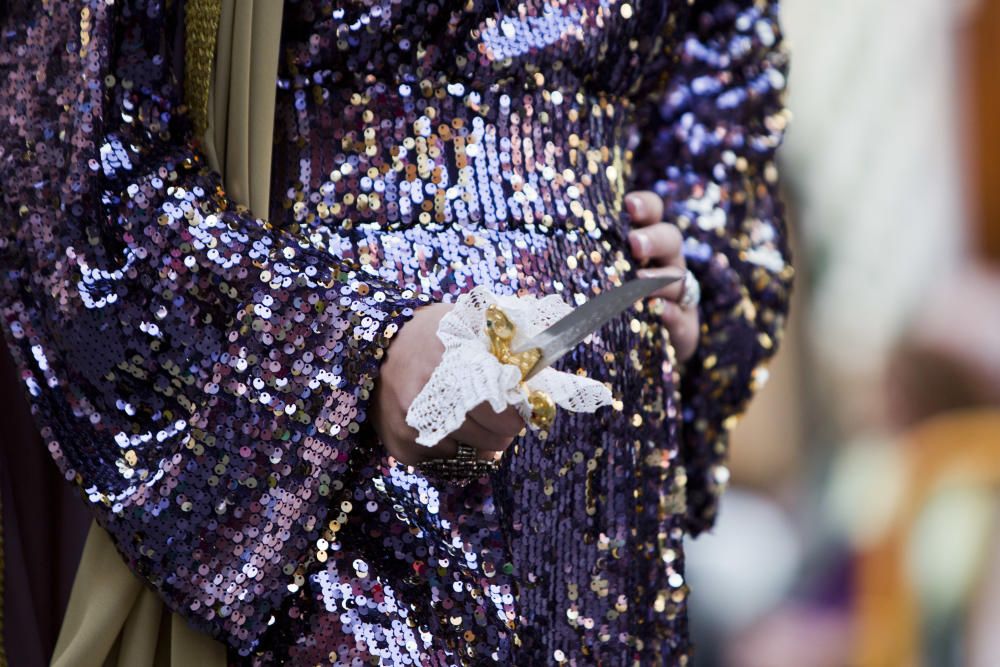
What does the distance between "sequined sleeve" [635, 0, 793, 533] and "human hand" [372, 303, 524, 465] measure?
402 millimetres

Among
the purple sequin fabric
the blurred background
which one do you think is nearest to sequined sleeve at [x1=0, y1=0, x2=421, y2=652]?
the purple sequin fabric

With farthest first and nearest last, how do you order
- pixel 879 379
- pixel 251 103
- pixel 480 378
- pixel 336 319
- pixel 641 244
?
pixel 879 379 → pixel 641 244 → pixel 251 103 → pixel 336 319 → pixel 480 378

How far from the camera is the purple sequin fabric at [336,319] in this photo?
74 centimetres

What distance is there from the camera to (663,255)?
3.21ft

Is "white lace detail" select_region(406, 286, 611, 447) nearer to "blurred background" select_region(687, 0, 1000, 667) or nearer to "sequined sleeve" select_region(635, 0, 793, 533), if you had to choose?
"sequined sleeve" select_region(635, 0, 793, 533)

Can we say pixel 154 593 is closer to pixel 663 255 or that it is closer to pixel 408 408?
pixel 408 408

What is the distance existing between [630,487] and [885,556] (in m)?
1.39

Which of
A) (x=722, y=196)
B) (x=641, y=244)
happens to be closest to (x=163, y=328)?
(x=641, y=244)

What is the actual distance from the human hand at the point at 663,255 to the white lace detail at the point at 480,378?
316 mm

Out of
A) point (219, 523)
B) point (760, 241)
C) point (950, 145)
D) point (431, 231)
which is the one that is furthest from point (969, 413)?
point (219, 523)

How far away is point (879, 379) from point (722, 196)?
3.76 feet

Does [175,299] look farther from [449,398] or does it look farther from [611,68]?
Result: [611,68]

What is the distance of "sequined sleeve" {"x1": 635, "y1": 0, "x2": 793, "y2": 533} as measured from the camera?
1.05 meters

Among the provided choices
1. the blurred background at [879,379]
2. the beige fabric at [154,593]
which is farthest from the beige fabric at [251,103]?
the blurred background at [879,379]
